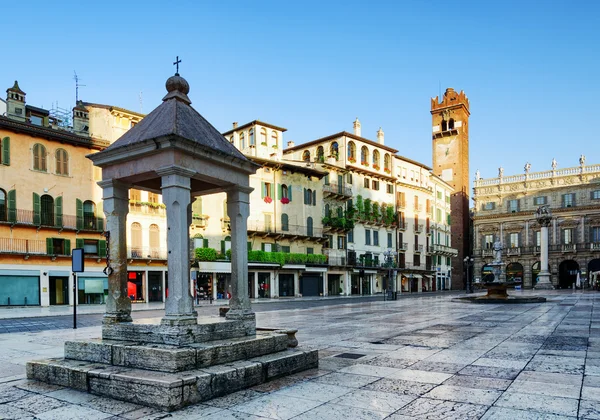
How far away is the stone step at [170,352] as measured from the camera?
6.59 meters

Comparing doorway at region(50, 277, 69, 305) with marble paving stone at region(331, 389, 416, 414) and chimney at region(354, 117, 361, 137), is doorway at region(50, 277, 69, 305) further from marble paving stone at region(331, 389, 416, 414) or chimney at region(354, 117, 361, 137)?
chimney at region(354, 117, 361, 137)

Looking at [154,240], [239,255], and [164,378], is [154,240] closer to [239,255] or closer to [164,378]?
[239,255]

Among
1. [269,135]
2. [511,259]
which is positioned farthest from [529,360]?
[511,259]

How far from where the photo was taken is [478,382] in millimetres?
7227

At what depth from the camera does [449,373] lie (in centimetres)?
786

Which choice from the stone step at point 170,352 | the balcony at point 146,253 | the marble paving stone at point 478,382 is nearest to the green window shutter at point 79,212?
the balcony at point 146,253

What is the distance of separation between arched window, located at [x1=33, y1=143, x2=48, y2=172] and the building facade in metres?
63.7

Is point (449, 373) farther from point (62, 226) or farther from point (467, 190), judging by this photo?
point (467, 190)

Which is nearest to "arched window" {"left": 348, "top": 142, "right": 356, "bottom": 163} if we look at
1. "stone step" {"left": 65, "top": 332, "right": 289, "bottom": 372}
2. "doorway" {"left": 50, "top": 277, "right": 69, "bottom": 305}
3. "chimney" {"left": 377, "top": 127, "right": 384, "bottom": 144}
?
"chimney" {"left": 377, "top": 127, "right": 384, "bottom": 144}

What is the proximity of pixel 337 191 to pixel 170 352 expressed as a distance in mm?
48044

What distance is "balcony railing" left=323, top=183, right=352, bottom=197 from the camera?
175ft

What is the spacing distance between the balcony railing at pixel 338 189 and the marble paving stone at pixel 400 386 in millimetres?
45870

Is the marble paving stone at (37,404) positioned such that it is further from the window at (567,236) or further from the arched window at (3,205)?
the window at (567,236)

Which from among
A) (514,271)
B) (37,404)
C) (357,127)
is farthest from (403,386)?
(514,271)
